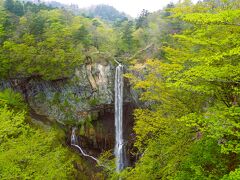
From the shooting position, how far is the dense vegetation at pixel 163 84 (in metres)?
6.56

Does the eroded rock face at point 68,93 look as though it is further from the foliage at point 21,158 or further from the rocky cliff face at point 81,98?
the foliage at point 21,158

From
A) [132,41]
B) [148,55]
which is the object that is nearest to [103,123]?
[148,55]

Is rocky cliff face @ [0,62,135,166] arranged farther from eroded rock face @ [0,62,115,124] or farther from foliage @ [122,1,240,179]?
foliage @ [122,1,240,179]

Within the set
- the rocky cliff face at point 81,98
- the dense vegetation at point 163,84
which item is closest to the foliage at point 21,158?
the dense vegetation at point 163,84

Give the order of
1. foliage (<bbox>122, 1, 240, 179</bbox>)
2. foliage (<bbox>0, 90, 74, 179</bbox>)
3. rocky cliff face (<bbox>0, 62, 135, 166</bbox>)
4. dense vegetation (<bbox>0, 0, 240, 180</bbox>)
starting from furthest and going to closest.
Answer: rocky cliff face (<bbox>0, 62, 135, 166</bbox>), foliage (<bbox>0, 90, 74, 179</bbox>), dense vegetation (<bbox>0, 0, 240, 180</bbox>), foliage (<bbox>122, 1, 240, 179</bbox>)

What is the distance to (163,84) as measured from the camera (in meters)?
10.3

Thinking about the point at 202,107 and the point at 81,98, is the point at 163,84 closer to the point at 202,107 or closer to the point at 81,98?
the point at 202,107

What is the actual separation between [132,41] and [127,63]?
4.06 metres

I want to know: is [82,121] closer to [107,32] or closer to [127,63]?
[127,63]

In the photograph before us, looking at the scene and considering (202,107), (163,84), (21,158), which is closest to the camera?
(202,107)

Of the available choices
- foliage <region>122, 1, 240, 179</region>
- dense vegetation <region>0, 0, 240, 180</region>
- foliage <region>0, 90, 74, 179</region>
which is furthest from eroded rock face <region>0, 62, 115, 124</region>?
foliage <region>122, 1, 240, 179</region>

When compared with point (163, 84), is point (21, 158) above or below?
below

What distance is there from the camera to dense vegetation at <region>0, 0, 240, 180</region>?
21.5 feet

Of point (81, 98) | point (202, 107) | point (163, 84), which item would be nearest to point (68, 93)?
point (81, 98)
